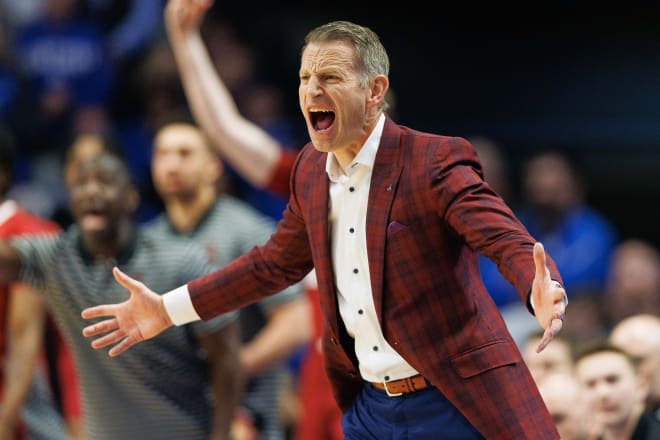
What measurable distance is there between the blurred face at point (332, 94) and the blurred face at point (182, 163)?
98.2 inches

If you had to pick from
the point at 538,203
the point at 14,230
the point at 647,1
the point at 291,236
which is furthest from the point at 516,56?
the point at 291,236

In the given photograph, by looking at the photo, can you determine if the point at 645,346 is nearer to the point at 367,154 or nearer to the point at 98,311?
the point at 367,154

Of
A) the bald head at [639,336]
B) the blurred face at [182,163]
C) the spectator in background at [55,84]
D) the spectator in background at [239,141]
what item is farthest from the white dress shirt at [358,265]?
the spectator in background at [55,84]

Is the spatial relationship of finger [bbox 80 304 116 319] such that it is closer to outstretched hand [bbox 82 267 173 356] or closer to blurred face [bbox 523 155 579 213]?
outstretched hand [bbox 82 267 173 356]

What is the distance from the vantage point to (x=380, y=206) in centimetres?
387

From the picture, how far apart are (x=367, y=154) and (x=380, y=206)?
0.17m

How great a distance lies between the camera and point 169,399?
17.9 ft

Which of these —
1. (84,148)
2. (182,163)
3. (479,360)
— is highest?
(84,148)

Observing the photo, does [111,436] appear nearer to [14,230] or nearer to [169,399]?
[169,399]

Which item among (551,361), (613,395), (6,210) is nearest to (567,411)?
(613,395)

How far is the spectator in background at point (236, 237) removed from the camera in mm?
6184

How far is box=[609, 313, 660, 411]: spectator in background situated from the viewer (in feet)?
19.0

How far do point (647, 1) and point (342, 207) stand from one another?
6.02 meters

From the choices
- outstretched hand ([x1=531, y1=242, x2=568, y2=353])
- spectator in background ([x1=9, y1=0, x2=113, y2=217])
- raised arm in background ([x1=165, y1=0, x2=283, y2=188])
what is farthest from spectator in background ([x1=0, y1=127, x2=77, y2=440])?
spectator in background ([x1=9, y1=0, x2=113, y2=217])
